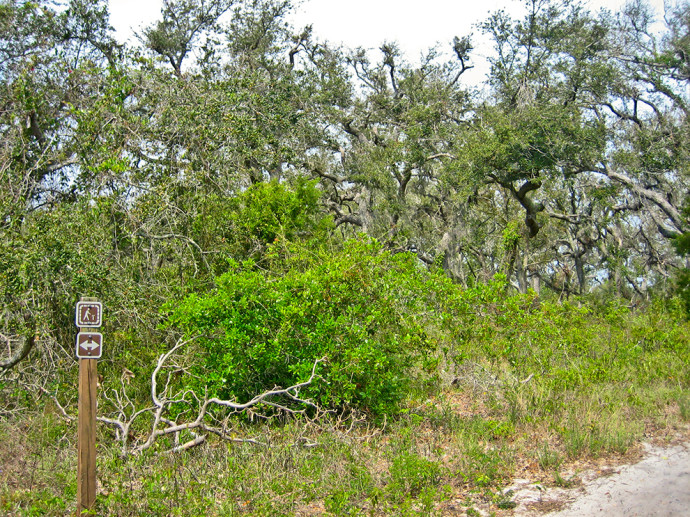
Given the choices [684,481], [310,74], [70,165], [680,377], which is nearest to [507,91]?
[310,74]

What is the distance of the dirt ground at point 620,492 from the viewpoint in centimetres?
539

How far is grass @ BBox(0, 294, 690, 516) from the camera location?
18.3 feet

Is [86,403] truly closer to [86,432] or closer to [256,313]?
[86,432]

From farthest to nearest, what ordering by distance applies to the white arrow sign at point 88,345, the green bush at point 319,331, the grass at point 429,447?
1. the green bush at point 319,331
2. the grass at point 429,447
3. the white arrow sign at point 88,345

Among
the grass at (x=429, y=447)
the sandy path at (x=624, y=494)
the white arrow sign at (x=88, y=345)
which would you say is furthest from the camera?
the grass at (x=429, y=447)

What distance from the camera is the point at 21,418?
7.95 meters

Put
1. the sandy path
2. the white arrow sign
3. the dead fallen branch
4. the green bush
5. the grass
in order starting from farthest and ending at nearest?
the green bush, the dead fallen branch, the grass, the sandy path, the white arrow sign

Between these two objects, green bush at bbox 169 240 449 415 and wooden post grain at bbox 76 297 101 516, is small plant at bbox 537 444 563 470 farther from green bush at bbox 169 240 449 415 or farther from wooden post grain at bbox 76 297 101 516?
wooden post grain at bbox 76 297 101 516

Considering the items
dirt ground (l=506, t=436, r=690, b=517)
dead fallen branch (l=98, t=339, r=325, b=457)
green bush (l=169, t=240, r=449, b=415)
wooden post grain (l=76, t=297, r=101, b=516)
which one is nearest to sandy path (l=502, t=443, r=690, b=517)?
dirt ground (l=506, t=436, r=690, b=517)

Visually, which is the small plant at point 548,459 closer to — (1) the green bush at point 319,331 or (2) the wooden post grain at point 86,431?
(1) the green bush at point 319,331

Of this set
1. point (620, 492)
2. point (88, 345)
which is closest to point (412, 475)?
point (620, 492)

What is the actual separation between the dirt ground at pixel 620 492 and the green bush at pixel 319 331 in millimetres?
2231

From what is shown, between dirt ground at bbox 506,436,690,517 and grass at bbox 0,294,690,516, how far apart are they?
20 cm

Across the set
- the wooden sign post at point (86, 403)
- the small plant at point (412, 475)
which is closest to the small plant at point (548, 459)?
the small plant at point (412, 475)
